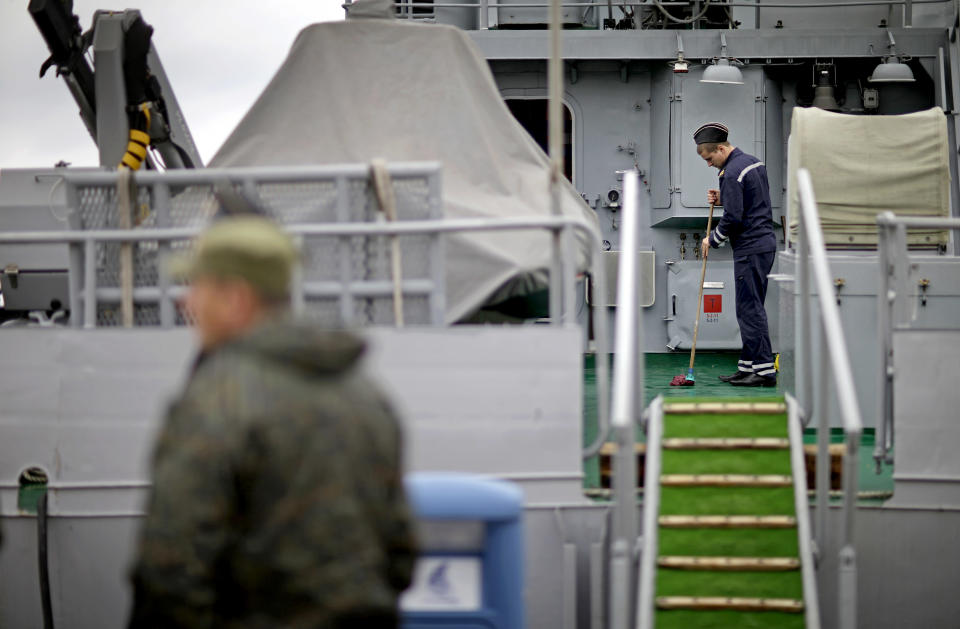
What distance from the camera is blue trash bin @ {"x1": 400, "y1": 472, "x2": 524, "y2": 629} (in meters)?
3.41

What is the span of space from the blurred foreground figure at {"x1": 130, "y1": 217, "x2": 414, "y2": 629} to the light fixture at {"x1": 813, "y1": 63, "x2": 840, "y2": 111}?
9.47 metres

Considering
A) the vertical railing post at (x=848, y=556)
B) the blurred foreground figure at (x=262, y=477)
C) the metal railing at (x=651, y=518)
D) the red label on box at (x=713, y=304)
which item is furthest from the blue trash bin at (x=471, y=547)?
the red label on box at (x=713, y=304)

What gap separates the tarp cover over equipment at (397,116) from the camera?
596 centimetres

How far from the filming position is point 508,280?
17.7 feet

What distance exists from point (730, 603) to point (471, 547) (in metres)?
1.80

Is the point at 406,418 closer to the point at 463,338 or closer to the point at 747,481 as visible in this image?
the point at 463,338

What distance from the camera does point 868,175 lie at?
290 inches

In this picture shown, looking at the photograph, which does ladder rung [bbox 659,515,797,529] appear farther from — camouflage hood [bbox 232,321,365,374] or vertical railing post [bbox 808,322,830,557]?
camouflage hood [bbox 232,321,365,374]

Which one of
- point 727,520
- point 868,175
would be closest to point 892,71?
point 868,175

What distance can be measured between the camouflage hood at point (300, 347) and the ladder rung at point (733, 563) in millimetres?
2991

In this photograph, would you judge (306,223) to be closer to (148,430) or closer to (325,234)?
(325,234)

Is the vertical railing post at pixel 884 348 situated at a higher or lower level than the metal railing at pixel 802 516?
higher

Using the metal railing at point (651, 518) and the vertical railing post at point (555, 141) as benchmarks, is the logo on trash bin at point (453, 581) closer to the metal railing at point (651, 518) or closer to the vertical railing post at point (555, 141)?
the metal railing at point (651, 518)

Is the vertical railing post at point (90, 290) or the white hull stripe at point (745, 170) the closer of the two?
the vertical railing post at point (90, 290)
